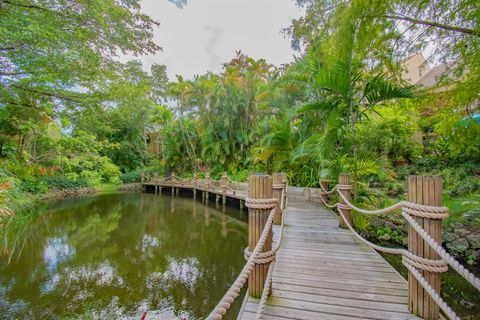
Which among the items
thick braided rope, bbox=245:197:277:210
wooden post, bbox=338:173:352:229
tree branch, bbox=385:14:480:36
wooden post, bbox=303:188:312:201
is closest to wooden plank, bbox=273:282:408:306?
thick braided rope, bbox=245:197:277:210

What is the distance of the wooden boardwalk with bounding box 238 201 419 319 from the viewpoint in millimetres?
1650

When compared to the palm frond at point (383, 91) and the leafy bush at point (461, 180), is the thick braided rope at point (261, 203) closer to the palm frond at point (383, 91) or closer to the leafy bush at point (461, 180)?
the palm frond at point (383, 91)

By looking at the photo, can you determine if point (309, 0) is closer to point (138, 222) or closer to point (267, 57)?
point (138, 222)

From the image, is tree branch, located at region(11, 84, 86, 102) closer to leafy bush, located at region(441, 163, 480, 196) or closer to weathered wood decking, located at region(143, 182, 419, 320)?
weathered wood decking, located at region(143, 182, 419, 320)

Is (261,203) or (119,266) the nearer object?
(261,203)

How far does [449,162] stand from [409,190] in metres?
8.07

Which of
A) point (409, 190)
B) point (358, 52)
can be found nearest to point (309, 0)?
point (358, 52)

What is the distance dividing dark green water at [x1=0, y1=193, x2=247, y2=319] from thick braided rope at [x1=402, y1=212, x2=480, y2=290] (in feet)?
9.61

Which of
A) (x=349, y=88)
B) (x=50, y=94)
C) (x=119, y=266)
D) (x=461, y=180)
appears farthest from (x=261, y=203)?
(x=50, y=94)

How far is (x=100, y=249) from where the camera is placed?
555 centimetres

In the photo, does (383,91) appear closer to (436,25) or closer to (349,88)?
(349,88)

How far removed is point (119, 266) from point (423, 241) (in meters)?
5.07

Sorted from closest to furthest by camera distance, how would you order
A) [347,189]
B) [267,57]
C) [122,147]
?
[347,189] < [267,57] < [122,147]

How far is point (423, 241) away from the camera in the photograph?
1502mm
